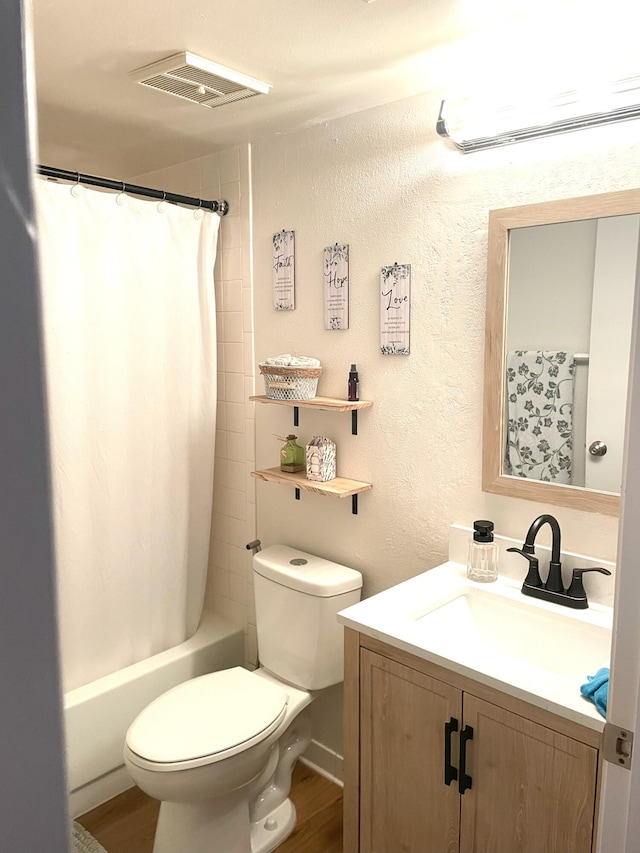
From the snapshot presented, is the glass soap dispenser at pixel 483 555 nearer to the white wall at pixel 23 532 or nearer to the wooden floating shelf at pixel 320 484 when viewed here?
the wooden floating shelf at pixel 320 484

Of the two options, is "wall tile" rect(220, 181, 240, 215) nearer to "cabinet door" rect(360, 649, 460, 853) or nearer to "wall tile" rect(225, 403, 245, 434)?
"wall tile" rect(225, 403, 245, 434)

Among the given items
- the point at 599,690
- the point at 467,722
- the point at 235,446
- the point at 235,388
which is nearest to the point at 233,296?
the point at 235,388

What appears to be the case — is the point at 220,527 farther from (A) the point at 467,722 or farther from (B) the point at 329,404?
(A) the point at 467,722

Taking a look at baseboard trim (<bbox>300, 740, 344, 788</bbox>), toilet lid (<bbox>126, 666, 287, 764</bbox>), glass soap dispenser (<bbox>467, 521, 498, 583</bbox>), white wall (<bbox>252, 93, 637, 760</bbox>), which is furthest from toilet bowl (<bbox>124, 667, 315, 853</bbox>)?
glass soap dispenser (<bbox>467, 521, 498, 583</bbox>)

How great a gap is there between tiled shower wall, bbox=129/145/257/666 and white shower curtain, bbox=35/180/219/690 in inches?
3.9

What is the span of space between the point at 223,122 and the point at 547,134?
3.46 feet

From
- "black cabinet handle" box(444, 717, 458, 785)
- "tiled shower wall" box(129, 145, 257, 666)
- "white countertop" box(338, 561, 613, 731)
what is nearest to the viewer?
"white countertop" box(338, 561, 613, 731)

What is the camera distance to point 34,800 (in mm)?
234

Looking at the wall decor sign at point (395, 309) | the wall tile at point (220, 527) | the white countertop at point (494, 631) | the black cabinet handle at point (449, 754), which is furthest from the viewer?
the wall tile at point (220, 527)

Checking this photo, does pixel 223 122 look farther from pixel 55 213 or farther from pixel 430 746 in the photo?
pixel 430 746

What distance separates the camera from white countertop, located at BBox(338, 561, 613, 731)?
1.44 meters

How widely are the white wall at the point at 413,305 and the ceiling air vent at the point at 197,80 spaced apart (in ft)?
1.23

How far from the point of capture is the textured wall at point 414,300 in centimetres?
175

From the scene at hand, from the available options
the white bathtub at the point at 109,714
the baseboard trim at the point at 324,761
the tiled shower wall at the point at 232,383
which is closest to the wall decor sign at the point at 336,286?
the tiled shower wall at the point at 232,383
